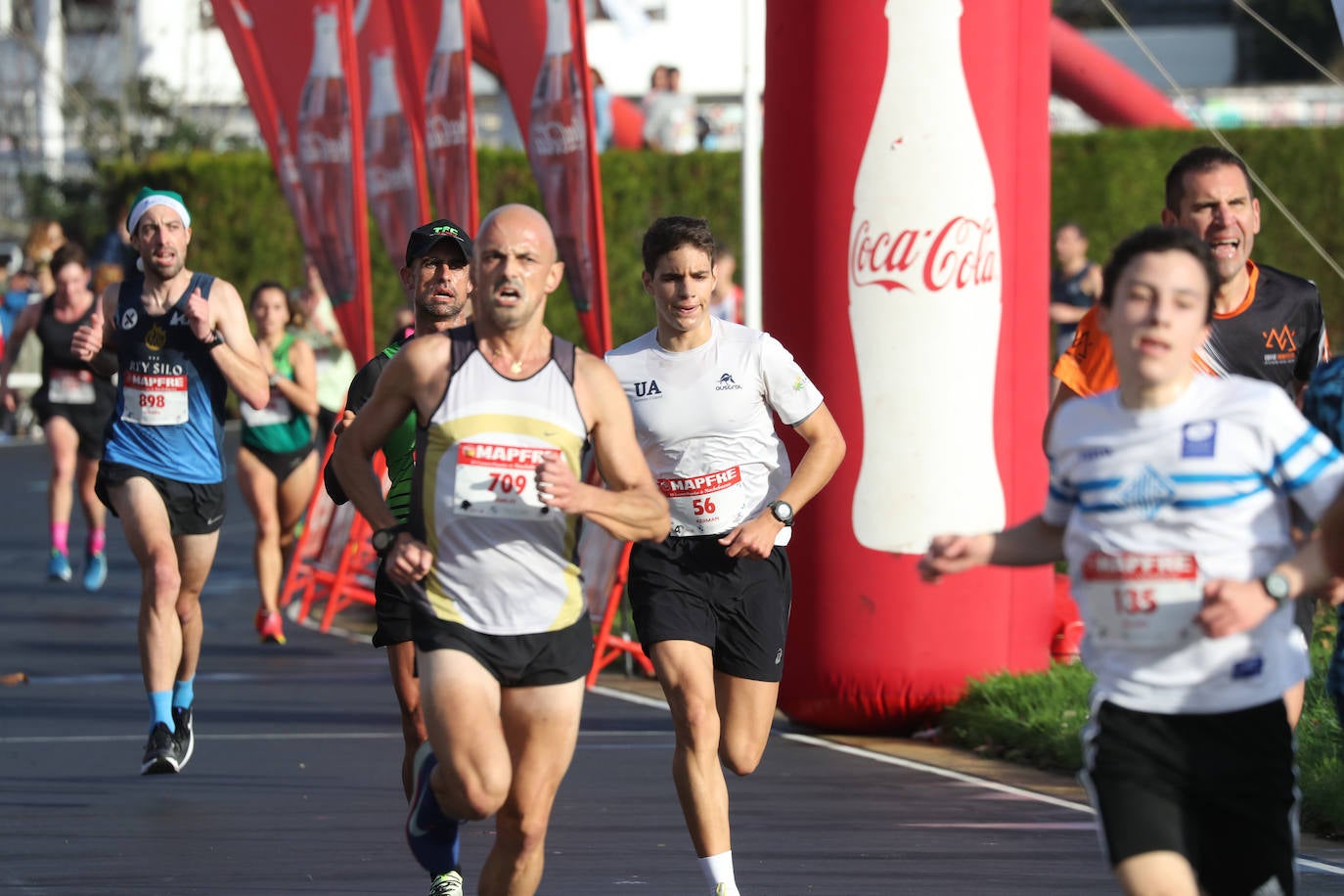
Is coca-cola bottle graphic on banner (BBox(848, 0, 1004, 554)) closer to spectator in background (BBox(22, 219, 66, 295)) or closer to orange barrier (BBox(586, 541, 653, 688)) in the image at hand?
orange barrier (BBox(586, 541, 653, 688))

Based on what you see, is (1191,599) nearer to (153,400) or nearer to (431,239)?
(431,239)

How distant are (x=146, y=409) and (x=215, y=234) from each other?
19922 mm

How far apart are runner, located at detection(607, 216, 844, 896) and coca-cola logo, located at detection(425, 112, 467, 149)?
7.05 meters

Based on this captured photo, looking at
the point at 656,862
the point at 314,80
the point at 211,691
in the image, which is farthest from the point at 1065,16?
the point at 656,862

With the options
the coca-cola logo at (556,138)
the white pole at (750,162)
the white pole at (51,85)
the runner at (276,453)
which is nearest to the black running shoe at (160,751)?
the runner at (276,453)

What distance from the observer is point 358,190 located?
1404 cm

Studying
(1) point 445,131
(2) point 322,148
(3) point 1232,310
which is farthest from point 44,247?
(3) point 1232,310

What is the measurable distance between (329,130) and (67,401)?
9.00 feet

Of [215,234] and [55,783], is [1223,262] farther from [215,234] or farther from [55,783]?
[215,234]

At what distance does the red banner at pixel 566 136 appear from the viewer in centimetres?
1172

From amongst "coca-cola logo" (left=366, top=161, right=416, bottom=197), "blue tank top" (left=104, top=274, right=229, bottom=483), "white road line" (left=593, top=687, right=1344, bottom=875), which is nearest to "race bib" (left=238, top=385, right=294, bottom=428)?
"coca-cola logo" (left=366, top=161, right=416, bottom=197)

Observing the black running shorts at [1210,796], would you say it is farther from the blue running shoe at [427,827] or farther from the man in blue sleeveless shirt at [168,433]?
the man in blue sleeveless shirt at [168,433]

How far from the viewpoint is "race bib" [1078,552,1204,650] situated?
423 cm

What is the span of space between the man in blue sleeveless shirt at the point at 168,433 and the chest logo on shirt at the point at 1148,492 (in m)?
4.71
